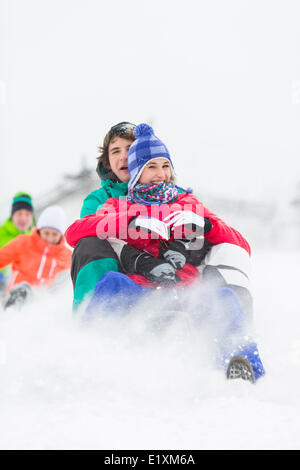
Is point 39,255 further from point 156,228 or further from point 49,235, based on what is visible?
point 156,228

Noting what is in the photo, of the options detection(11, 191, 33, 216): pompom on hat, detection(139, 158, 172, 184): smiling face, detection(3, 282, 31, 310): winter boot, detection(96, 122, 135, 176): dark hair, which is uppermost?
detection(11, 191, 33, 216): pompom on hat

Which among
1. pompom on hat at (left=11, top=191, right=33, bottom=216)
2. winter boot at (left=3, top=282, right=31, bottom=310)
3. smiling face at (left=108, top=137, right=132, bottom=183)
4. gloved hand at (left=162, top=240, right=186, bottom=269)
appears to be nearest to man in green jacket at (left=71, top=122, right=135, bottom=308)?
smiling face at (left=108, top=137, right=132, bottom=183)

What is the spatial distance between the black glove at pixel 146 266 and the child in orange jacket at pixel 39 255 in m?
2.29

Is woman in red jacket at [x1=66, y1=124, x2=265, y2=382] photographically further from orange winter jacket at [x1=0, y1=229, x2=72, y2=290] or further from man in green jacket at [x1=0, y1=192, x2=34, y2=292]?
man in green jacket at [x1=0, y1=192, x2=34, y2=292]

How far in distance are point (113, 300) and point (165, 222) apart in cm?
55

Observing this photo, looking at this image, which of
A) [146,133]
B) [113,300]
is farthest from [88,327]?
[146,133]

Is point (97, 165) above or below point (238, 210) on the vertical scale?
below

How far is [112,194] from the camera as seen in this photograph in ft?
7.66

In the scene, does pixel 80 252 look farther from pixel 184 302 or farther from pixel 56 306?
pixel 56 306

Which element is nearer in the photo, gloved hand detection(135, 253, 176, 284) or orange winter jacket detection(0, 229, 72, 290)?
gloved hand detection(135, 253, 176, 284)

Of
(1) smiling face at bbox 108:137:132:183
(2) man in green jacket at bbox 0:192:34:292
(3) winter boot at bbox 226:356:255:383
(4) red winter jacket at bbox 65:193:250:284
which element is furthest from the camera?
(2) man in green jacket at bbox 0:192:34:292

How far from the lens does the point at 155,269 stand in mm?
1698

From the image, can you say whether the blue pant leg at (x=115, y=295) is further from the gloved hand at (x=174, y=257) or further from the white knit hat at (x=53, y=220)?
the white knit hat at (x=53, y=220)

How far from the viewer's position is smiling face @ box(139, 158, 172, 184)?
212cm
